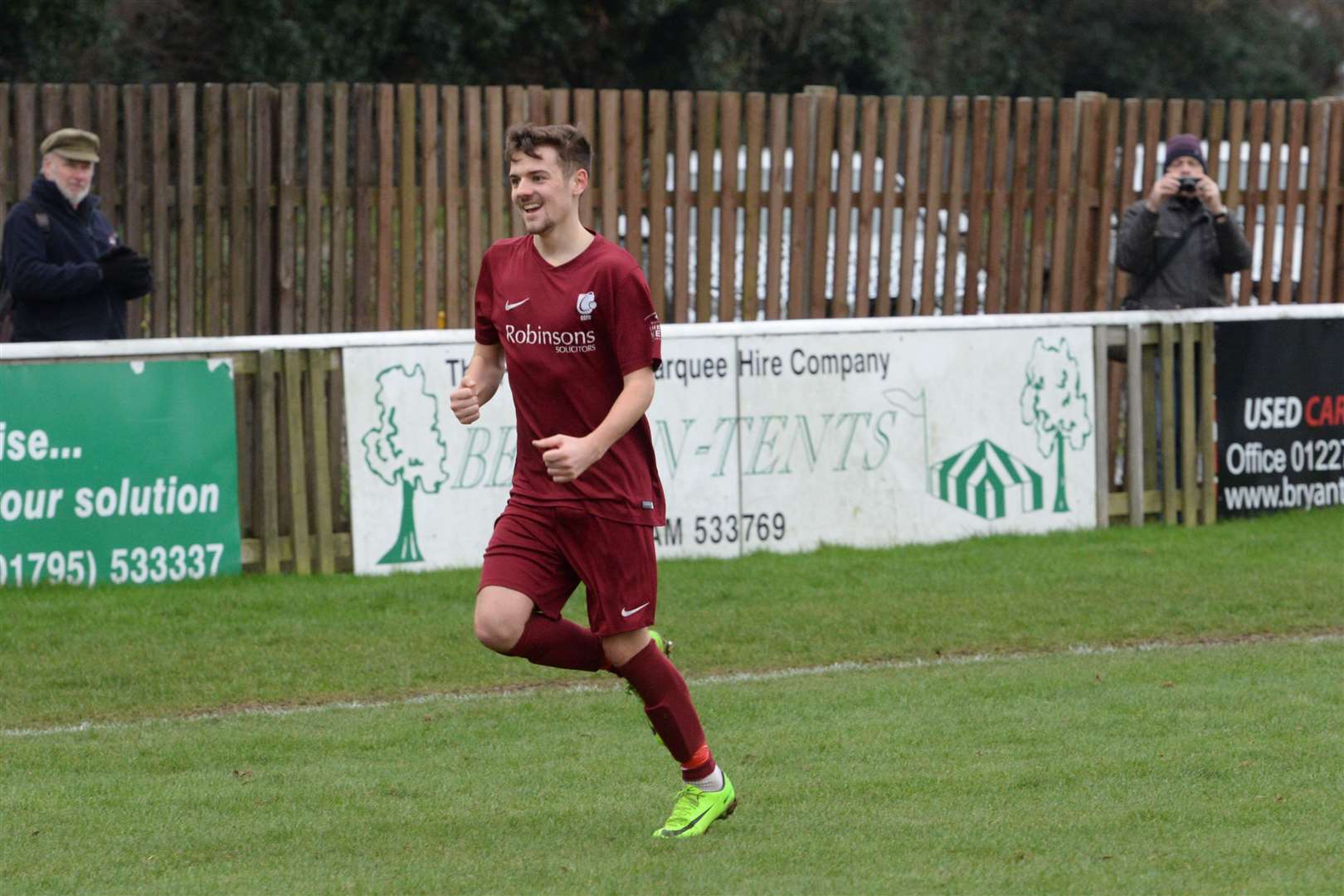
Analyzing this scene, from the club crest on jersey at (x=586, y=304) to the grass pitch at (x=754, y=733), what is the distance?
54.5 inches

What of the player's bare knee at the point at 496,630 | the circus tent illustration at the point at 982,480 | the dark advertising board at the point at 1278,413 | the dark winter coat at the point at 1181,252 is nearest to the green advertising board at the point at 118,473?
the circus tent illustration at the point at 982,480

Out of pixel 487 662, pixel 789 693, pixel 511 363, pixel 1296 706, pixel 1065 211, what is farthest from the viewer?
pixel 1065 211

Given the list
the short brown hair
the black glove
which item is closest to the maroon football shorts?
the short brown hair

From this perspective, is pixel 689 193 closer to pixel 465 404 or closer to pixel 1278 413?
pixel 1278 413

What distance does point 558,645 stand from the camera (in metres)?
5.36

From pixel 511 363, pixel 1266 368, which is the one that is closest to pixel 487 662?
pixel 511 363

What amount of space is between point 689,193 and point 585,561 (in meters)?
7.17

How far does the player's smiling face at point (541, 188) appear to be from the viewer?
5.11 metres

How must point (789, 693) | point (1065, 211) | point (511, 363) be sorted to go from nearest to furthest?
point (511, 363)
point (789, 693)
point (1065, 211)

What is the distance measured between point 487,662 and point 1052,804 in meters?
3.34

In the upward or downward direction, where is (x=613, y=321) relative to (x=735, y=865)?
upward

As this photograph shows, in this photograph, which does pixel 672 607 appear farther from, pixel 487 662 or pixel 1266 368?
pixel 1266 368

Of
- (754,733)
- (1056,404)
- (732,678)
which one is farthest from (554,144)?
(1056,404)

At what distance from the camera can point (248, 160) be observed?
11328 mm
